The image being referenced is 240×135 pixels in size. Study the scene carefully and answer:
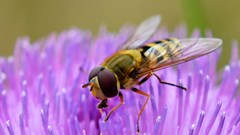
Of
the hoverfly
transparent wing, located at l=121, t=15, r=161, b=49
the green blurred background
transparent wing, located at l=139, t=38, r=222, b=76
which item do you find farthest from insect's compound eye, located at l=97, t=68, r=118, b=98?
the green blurred background

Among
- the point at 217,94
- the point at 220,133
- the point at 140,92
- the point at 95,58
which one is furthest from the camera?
the point at 95,58

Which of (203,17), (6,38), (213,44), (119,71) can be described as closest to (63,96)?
(119,71)

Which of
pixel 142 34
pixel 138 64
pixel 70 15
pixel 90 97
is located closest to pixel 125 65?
pixel 138 64

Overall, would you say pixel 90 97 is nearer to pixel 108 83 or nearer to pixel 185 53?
pixel 108 83

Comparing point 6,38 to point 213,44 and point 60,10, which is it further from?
point 213,44

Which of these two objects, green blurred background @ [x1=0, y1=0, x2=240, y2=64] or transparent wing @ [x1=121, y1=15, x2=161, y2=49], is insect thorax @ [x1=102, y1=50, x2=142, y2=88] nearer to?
transparent wing @ [x1=121, y1=15, x2=161, y2=49]
